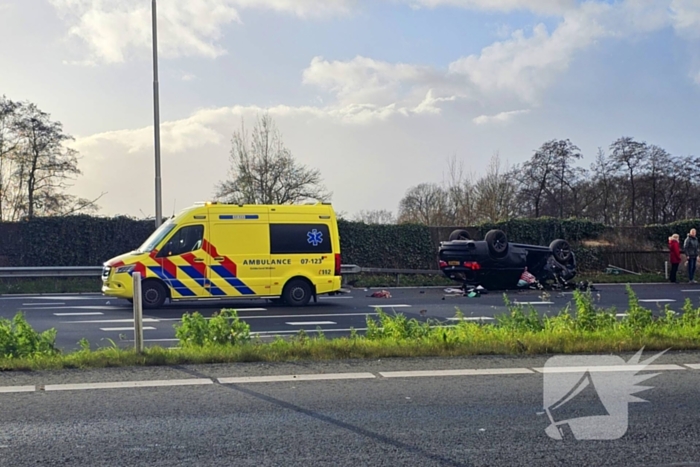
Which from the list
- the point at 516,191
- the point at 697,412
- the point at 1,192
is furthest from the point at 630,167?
the point at 697,412

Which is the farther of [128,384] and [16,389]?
[128,384]

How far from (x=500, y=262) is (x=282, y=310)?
7.72 m

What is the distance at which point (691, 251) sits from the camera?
2467 cm

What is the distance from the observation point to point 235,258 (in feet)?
53.7

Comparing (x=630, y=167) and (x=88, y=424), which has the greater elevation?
(x=630, y=167)

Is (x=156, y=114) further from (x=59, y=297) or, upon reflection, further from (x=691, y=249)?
(x=691, y=249)

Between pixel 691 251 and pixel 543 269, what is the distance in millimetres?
6485

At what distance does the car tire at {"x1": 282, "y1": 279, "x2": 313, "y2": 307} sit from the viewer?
1669 cm

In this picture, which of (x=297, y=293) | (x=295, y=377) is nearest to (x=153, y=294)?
(x=297, y=293)

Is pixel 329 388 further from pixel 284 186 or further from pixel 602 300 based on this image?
pixel 284 186

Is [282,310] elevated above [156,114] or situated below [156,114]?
Answer: below

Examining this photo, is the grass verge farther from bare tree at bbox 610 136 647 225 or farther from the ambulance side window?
bare tree at bbox 610 136 647 225

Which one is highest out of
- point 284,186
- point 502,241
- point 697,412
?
point 284,186

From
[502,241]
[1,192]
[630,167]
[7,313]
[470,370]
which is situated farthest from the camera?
[630,167]
